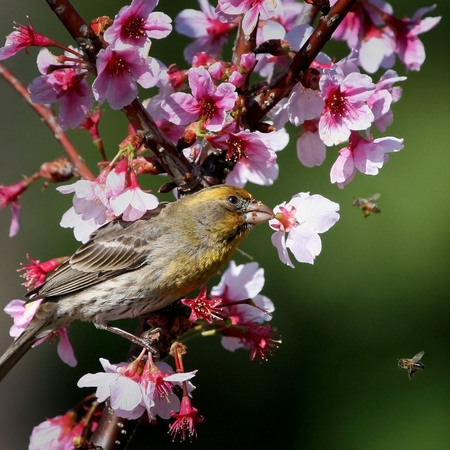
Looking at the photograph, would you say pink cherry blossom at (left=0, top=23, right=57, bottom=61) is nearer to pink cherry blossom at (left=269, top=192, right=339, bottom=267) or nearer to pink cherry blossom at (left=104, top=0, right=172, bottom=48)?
pink cherry blossom at (left=104, top=0, right=172, bottom=48)

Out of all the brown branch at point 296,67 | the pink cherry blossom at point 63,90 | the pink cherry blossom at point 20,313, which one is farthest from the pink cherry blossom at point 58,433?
the brown branch at point 296,67

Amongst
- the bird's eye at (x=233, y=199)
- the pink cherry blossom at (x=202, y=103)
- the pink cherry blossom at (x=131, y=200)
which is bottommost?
the bird's eye at (x=233, y=199)

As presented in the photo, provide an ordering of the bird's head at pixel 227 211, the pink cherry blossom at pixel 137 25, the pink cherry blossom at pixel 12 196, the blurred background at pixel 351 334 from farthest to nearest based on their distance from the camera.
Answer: the blurred background at pixel 351 334 → the pink cherry blossom at pixel 12 196 → the bird's head at pixel 227 211 → the pink cherry blossom at pixel 137 25

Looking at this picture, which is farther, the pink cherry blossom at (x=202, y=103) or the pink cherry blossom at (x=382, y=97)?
the pink cherry blossom at (x=382, y=97)

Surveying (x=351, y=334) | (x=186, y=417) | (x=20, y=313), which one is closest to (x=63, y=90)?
(x=20, y=313)

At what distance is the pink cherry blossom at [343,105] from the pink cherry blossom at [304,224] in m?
0.17

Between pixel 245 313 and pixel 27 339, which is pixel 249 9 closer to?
pixel 245 313

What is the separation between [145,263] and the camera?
2.94m

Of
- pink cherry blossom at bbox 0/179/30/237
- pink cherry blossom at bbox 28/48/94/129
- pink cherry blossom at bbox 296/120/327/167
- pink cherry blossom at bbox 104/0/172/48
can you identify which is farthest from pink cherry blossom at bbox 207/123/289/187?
pink cherry blossom at bbox 0/179/30/237

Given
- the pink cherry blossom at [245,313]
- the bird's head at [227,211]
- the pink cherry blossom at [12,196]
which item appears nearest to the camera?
the pink cherry blossom at [245,313]

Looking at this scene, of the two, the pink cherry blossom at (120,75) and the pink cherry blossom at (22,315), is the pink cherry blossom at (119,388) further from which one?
the pink cherry blossom at (120,75)

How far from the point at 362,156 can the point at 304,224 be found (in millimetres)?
234

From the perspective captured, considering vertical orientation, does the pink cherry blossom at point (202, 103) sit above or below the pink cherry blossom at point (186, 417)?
above

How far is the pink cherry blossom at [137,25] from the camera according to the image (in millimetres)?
2119
